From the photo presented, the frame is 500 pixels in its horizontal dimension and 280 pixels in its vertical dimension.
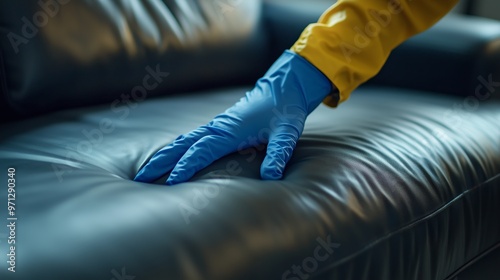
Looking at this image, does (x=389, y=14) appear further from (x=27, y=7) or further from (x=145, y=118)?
(x=27, y=7)

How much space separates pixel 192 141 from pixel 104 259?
12.2 inches

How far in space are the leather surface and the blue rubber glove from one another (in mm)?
21

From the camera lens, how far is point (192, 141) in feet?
3.24

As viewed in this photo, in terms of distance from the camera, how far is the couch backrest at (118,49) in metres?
1.12

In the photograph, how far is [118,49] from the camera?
1.23 metres

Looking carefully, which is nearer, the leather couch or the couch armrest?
the leather couch

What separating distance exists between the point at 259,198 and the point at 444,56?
670mm

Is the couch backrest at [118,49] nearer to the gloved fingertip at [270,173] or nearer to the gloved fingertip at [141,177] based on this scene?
the gloved fingertip at [141,177]

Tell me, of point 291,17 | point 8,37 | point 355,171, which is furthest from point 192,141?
point 291,17

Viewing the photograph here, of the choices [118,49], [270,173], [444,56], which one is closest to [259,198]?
[270,173]

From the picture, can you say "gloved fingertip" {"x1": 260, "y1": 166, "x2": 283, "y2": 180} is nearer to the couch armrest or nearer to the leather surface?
the leather surface

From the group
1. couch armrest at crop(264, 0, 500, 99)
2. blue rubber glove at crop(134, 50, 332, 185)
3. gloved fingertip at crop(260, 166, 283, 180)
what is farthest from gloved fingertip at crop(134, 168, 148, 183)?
couch armrest at crop(264, 0, 500, 99)

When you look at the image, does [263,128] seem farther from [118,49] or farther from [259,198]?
[118,49]

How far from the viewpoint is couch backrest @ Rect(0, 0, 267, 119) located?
44.2 inches
